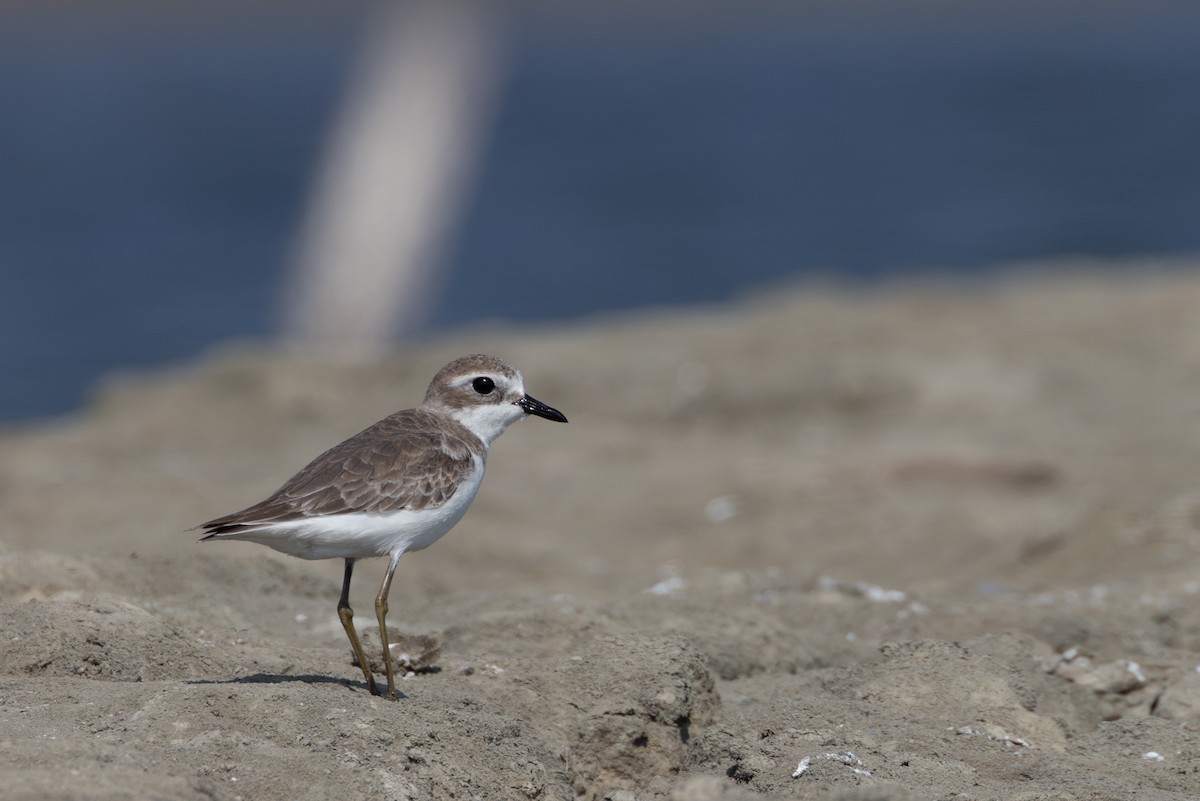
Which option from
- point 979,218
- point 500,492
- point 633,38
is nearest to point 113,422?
point 500,492

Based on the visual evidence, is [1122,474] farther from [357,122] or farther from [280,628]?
[357,122]

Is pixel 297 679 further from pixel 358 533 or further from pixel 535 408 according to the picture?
pixel 535 408

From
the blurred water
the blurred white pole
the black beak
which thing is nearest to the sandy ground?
the black beak

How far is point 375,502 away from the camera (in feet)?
16.2

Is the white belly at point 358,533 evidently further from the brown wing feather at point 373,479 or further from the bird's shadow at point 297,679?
the bird's shadow at point 297,679

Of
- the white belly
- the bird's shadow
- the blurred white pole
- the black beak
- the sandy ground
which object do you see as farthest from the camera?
the blurred white pole

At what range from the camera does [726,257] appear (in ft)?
91.0

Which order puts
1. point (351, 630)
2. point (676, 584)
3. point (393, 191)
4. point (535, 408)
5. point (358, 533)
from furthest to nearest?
point (393, 191) < point (676, 584) < point (535, 408) < point (351, 630) < point (358, 533)

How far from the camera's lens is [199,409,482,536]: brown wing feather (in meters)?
4.82

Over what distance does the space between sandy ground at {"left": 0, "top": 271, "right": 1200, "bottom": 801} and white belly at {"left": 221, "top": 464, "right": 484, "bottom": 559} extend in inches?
16.9

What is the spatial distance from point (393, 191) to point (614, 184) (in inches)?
618

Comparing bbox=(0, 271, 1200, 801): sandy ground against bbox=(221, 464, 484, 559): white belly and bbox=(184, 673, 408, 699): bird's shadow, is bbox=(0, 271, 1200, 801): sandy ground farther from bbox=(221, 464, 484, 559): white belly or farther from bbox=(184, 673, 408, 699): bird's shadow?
bbox=(221, 464, 484, 559): white belly

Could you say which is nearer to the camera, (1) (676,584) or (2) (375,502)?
(2) (375,502)

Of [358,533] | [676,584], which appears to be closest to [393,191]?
[676,584]
